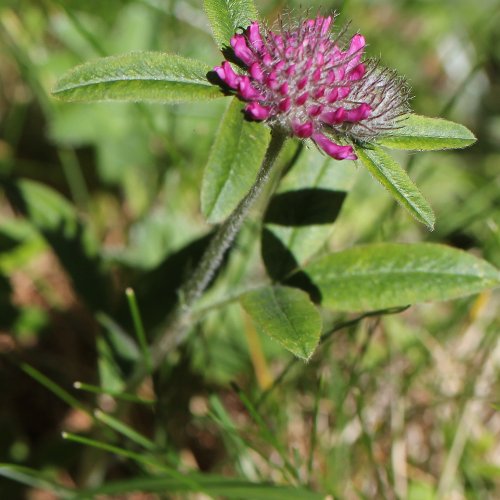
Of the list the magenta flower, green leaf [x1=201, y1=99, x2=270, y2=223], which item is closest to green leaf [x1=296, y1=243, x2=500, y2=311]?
the magenta flower

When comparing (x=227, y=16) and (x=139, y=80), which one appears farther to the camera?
(x=227, y=16)

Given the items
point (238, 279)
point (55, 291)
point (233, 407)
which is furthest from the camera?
point (55, 291)

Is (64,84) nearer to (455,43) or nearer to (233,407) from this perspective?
(233,407)

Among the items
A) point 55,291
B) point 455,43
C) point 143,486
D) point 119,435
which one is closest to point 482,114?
point 455,43

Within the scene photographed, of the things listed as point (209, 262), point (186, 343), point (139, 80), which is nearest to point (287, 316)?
point (209, 262)

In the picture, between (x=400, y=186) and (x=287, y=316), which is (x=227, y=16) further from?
(x=287, y=316)

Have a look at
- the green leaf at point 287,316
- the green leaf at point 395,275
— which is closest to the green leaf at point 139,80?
the green leaf at point 287,316
